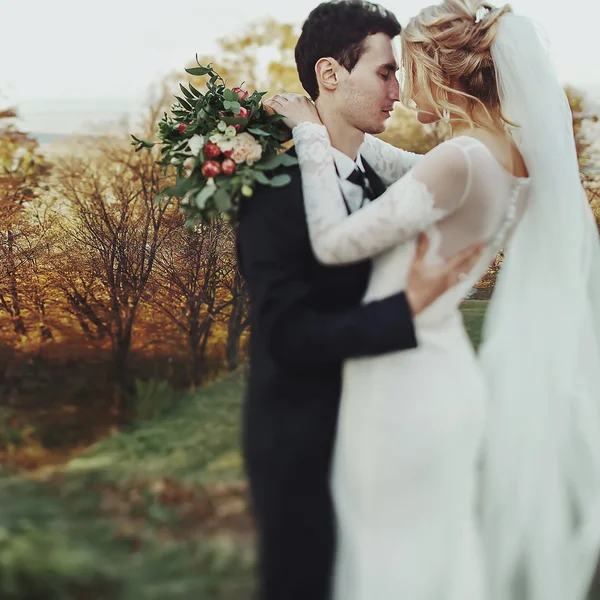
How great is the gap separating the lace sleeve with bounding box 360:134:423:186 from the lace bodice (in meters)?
0.45

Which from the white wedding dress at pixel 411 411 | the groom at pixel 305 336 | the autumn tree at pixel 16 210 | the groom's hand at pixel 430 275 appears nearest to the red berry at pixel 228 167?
the groom at pixel 305 336

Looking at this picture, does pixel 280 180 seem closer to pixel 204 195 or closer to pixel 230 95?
pixel 204 195

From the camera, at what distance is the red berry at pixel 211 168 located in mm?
1800

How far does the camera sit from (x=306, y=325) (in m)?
1.60

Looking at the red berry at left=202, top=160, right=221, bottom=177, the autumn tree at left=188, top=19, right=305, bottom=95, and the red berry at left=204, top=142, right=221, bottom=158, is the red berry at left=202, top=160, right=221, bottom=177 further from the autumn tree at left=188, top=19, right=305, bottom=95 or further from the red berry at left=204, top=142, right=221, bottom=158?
the autumn tree at left=188, top=19, right=305, bottom=95

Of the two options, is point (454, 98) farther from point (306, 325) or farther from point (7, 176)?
point (7, 176)

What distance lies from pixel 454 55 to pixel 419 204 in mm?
504

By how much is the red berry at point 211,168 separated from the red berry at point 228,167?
0.02 metres

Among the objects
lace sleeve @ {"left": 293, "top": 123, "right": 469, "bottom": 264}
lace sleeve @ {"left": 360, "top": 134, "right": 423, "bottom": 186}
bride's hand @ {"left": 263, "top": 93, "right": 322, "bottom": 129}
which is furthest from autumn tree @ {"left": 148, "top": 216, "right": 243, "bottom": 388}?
lace sleeve @ {"left": 293, "top": 123, "right": 469, "bottom": 264}

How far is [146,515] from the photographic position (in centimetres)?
358

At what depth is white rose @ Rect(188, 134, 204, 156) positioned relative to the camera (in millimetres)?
1880

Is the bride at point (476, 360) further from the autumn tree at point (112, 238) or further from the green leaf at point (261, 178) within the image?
the autumn tree at point (112, 238)

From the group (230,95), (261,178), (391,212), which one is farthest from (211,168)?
(391,212)

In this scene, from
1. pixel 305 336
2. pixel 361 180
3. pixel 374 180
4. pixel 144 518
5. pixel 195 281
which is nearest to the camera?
pixel 305 336
